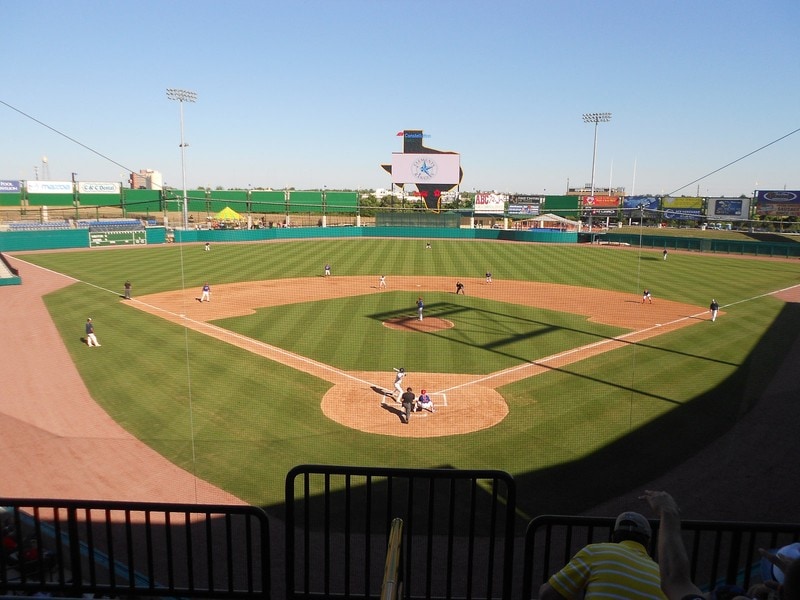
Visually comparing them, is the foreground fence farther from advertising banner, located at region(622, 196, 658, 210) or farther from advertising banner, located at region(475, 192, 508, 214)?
advertising banner, located at region(622, 196, 658, 210)

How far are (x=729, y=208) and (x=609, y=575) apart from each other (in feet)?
232

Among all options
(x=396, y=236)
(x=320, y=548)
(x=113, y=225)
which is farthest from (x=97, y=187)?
(x=320, y=548)

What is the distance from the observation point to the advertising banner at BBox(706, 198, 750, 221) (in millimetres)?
60781

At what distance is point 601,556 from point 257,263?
131 feet

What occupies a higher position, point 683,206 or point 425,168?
point 425,168

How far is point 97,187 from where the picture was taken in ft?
218

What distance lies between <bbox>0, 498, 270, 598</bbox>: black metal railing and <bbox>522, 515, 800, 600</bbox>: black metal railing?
1.96 meters

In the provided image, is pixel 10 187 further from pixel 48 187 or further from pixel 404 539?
pixel 404 539

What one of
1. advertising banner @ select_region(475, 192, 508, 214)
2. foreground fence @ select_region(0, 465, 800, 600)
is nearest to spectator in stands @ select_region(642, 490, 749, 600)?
foreground fence @ select_region(0, 465, 800, 600)

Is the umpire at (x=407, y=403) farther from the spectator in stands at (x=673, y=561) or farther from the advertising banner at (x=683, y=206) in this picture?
the advertising banner at (x=683, y=206)

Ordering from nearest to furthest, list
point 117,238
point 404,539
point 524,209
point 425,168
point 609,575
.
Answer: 1. point 609,575
2. point 404,539
3. point 117,238
4. point 425,168
5. point 524,209

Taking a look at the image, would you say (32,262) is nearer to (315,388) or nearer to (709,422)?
(315,388)

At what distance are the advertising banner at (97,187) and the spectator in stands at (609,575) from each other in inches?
2952

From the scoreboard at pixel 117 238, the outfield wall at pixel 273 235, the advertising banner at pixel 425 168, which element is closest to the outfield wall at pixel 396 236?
the outfield wall at pixel 273 235
